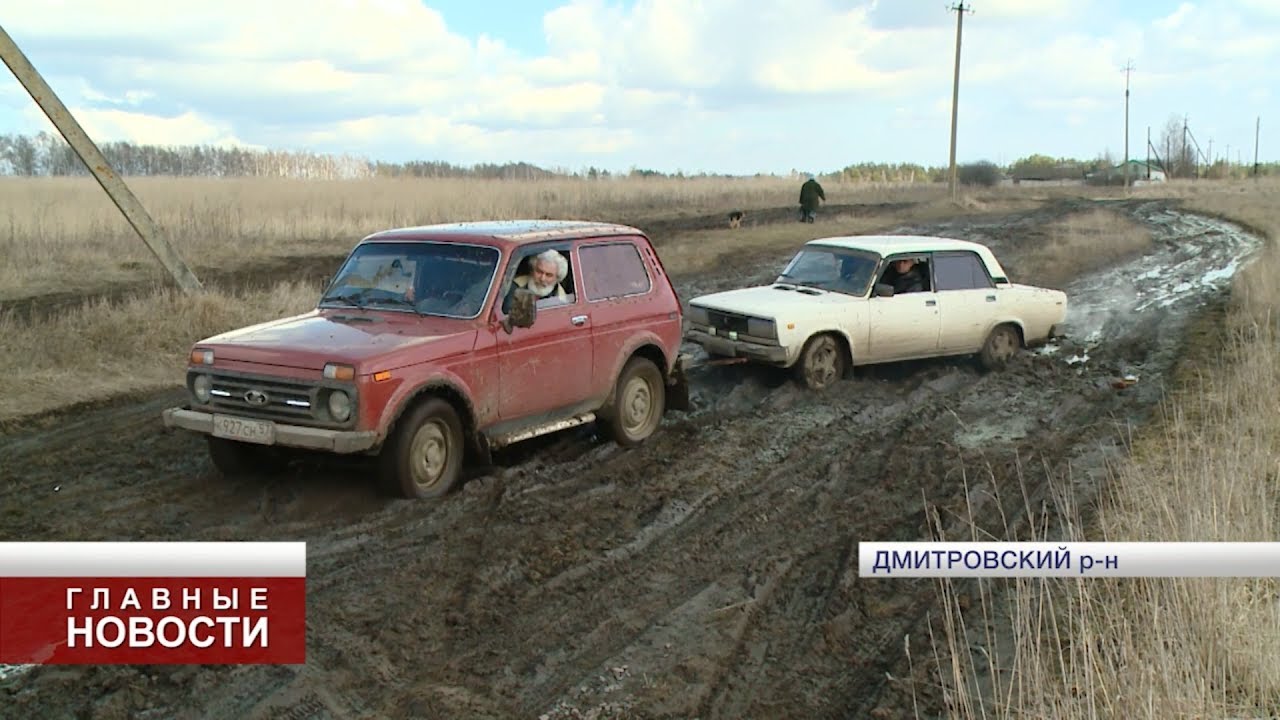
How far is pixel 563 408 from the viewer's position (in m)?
8.90

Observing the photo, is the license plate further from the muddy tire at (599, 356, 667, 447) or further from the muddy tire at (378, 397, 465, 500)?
the muddy tire at (599, 356, 667, 447)

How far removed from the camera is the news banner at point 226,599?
3260 millimetres

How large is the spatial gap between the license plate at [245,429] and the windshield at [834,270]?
6854 millimetres

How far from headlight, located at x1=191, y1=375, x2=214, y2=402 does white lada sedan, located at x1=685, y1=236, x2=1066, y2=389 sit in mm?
5697

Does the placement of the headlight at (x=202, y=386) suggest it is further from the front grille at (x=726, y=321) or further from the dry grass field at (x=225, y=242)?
the front grille at (x=726, y=321)

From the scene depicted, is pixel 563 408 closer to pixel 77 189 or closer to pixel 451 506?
pixel 451 506

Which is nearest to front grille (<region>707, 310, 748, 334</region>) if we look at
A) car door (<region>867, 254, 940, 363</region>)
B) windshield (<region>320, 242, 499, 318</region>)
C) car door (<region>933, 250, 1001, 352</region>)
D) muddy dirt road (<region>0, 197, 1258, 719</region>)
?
muddy dirt road (<region>0, 197, 1258, 719</region>)

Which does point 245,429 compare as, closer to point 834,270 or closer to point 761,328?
point 761,328

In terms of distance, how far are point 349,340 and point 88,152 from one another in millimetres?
7670

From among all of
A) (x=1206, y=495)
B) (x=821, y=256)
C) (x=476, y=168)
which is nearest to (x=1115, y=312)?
(x=821, y=256)

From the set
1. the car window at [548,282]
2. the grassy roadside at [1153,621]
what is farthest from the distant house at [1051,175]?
the grassy roadside at [1153,621]

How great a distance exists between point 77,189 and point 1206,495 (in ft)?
110

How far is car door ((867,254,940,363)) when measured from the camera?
12375 mm

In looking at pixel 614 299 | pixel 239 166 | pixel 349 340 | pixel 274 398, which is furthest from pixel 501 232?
pixel 239 166
